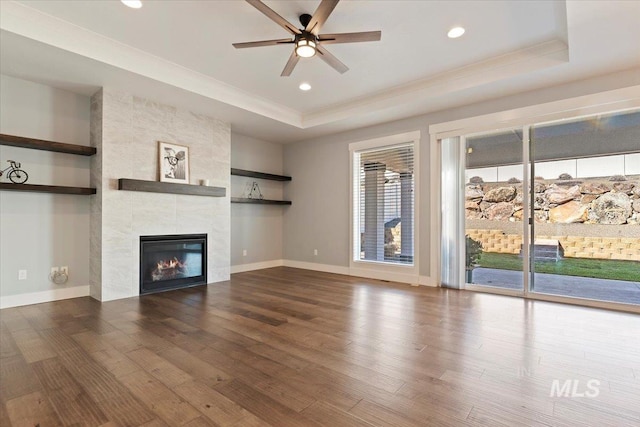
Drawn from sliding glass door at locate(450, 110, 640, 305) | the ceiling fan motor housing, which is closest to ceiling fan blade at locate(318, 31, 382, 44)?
the ceiling fan motor housing

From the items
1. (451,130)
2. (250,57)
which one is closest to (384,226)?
(451,130)

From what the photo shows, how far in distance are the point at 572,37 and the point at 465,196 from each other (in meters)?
2.33

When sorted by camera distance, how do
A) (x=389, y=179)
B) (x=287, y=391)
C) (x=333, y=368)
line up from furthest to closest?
(x=389, y=179), (x=333, y=368), (x=287, y=391)

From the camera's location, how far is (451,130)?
15.4 ft

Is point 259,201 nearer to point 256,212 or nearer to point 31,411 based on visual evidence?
point 256,212

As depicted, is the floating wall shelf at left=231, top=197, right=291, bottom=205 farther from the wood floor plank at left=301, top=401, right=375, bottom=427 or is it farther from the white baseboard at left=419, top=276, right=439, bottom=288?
the wood floor plank at left=301, top=401, right=375, bottom=427

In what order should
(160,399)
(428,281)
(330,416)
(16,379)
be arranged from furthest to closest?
(428,281), (16,379), (160,399), (330,416)

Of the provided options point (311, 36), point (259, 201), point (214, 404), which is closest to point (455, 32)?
point (311, 36)

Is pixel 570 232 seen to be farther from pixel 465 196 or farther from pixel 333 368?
pixel 333 368

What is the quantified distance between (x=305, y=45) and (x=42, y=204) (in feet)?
12.6

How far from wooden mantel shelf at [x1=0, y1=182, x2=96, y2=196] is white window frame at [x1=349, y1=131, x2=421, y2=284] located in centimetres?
414

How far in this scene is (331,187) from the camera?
245 inches

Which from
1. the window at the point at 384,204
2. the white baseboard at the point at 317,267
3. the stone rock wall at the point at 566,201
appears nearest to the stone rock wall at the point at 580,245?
the stone rock wall at the point at 566,201

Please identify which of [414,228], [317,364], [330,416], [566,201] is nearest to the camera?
[330,416]
